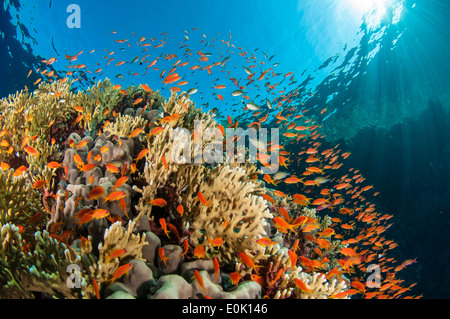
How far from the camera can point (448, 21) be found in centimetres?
1652

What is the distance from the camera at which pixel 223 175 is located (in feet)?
10.5

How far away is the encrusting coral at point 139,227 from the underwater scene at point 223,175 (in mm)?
20

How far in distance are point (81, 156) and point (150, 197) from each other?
1.72 m

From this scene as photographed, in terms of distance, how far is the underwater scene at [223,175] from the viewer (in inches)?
90.0

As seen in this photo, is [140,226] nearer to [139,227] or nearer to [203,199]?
[139,227]

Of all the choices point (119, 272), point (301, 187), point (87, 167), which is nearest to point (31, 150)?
point (87, 167)

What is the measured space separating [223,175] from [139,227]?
140cm

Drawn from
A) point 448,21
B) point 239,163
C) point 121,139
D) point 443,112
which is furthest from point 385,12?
point 121,139

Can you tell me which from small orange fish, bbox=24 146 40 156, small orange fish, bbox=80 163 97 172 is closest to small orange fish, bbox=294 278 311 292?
small orange fish, bbox=80 163 97 172

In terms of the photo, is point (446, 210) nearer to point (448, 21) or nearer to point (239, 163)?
point (448, 21)

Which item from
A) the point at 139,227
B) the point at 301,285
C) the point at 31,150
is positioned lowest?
the point at 301,285

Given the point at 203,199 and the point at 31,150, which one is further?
the point at 31,150

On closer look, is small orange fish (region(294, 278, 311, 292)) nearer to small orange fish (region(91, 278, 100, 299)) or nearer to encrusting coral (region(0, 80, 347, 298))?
encrusting coral (region(0, 80, 347, 298))

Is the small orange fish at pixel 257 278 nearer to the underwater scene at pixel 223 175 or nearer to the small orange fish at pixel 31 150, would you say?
the underwater scene at pixel 223 175
